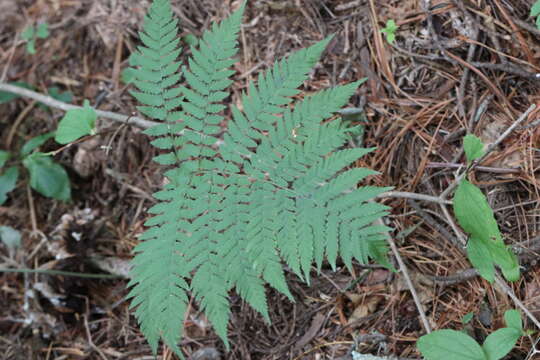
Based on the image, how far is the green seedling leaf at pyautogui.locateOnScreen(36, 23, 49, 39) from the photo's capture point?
3.19 metres

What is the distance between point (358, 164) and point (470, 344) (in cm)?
95

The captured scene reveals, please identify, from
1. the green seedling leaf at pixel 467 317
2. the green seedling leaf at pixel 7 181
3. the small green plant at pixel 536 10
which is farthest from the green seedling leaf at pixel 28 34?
the green seedling leaf at pixel 467 317

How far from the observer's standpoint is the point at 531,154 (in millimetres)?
2029

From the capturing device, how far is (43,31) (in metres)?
3.20

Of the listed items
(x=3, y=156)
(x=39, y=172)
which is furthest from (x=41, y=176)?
(x=3, y=156)

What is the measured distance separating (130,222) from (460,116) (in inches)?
71.8

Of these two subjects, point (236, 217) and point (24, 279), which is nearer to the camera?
point (236, 217)

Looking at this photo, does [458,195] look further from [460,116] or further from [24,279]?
[24,279]

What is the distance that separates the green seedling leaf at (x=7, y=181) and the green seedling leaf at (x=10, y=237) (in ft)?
0.55

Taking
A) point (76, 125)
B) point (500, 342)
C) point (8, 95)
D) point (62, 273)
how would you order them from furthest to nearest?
point (8, 95), point (62, 273), point (76, 125), point (500, 342)

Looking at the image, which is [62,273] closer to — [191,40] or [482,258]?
[191,40]

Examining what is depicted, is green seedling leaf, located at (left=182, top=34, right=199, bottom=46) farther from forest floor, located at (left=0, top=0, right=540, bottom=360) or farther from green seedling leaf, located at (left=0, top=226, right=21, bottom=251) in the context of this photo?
green seedling leaf, located at (left=0, top=226, right=21, bottom=251)

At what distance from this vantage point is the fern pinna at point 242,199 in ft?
5.94

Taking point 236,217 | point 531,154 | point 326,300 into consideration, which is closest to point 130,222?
point 236,217
